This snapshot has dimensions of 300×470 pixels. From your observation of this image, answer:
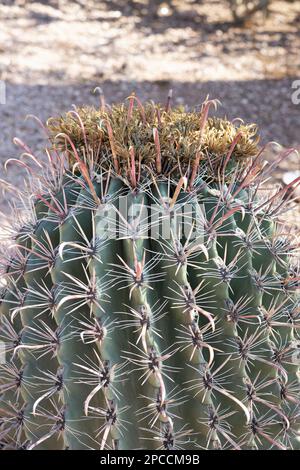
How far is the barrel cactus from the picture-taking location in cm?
124

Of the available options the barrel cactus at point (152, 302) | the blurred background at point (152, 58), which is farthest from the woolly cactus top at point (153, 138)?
the blurred background at point (152, 58)

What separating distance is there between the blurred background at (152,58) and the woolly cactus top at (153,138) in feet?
8.53

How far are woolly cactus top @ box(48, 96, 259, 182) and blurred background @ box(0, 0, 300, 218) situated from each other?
2.60 m

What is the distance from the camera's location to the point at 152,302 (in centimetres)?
126

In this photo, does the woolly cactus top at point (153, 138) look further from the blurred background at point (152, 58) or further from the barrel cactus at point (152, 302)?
the blurred background at point (152, 58)

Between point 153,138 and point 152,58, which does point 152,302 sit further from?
point 152,58

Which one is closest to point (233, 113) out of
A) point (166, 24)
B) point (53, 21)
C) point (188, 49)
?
point (188, 49)

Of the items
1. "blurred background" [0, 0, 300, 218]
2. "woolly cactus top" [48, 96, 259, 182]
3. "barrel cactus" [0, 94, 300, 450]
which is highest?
"blurred background" [0, 0, 300, 218]

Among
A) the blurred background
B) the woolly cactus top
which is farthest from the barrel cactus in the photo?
the blurred background

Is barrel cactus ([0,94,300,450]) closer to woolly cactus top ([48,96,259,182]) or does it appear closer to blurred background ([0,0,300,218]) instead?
woolly cactus top ([48,96,259,182])

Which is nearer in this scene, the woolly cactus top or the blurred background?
the woolly cactus top

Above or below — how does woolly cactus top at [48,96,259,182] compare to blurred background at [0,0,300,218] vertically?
below

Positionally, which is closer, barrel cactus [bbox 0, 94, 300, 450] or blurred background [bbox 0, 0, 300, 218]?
barrel cactus [bbox 0, 94, 300, 450]

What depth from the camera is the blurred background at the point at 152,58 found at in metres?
4.65
